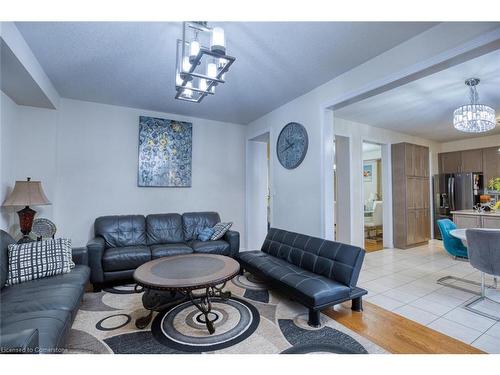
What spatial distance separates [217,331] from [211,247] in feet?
5.28

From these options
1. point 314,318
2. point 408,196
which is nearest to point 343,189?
point 408,196

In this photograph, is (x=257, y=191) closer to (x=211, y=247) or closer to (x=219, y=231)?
(x=219, y=231)

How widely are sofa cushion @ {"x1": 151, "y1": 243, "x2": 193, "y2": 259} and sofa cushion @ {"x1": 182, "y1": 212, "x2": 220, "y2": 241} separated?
0.52 m

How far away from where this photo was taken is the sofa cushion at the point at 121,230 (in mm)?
3482

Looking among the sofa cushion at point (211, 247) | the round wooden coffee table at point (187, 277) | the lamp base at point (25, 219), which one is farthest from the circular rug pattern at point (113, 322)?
the lamp base at point (25, 219)

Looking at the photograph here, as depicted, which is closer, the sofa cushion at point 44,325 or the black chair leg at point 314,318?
the sofa cushion at point 44,325

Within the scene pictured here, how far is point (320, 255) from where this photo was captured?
2.63 meters

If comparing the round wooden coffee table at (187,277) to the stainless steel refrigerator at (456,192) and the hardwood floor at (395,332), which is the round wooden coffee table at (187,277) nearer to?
the hardwood floor at (395,332)

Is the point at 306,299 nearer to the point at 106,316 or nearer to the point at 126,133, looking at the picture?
the point at 106,316

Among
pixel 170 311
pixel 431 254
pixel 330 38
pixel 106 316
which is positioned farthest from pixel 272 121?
pixel 431 254

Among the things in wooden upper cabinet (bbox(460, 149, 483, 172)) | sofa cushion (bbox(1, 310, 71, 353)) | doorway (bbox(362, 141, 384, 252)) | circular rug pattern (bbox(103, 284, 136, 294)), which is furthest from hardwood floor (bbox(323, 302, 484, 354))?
wooden upper cabinet (bbox(460, 149, 483, 172))

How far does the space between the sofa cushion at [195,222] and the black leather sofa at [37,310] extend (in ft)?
5.71

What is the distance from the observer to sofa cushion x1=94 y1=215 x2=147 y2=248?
348 cm

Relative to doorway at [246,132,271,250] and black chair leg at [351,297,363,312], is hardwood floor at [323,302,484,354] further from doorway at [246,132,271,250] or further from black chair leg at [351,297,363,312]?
doorway at [246,132,271,250]
